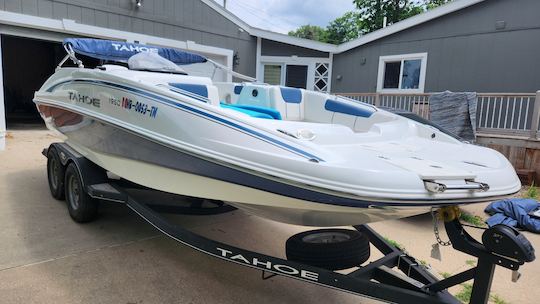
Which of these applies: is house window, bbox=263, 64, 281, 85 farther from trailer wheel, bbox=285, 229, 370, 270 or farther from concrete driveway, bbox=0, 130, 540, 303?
trailer wheel, bbox=285, 229, 370, 270

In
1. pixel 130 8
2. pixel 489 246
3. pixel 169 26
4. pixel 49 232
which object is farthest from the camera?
pixel 169 26

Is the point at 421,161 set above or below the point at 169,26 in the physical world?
below

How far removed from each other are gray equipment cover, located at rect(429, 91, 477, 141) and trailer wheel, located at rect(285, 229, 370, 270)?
579 centimetres

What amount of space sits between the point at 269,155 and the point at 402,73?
879 cm

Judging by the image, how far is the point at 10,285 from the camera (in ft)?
8.20

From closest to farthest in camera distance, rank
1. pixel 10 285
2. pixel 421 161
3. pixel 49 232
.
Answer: pixel 421 161, pixel 10 285, pixel 49 232

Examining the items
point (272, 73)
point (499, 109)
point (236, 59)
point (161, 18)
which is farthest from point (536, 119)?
point (161, 18)

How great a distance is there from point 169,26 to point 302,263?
28.5 ft

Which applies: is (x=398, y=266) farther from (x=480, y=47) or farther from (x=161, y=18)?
(x=161, y=18)

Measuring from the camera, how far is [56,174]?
4.31m

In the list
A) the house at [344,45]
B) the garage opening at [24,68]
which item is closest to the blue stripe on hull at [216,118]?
the house at [344,45]

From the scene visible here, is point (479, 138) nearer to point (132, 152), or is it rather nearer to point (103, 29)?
point (132, 152)

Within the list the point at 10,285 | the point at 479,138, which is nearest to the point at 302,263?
the point at 10,285

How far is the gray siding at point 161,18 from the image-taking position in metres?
7.88
